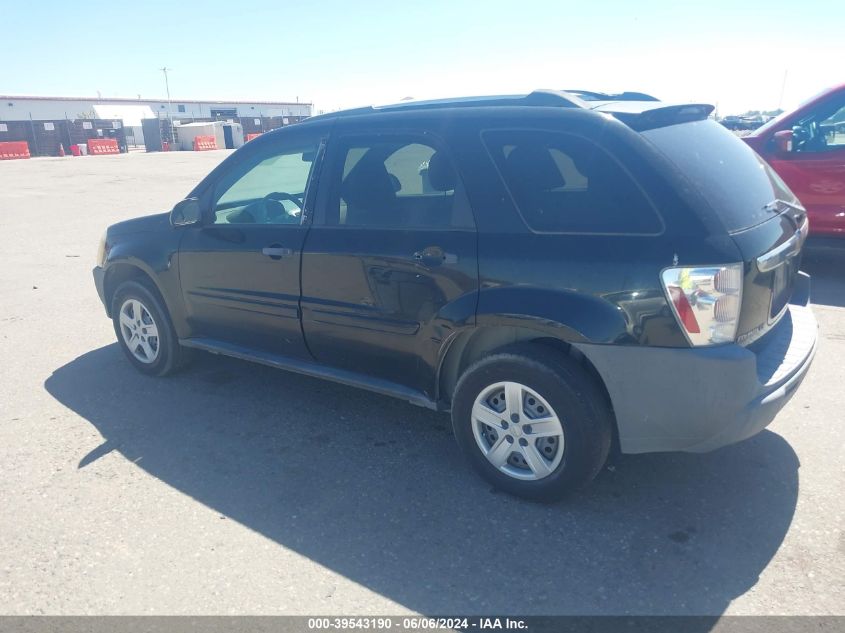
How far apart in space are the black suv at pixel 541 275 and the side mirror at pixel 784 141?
3.47 metres

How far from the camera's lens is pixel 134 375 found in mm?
4965

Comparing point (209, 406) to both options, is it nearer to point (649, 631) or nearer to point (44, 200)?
point (649, 631)

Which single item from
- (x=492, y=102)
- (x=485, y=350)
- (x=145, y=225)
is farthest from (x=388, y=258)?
(x=145, y=225)

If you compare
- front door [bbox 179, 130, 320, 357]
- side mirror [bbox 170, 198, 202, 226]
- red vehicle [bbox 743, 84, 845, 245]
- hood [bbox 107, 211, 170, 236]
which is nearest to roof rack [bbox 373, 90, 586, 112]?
front door [bbox 179, 130, 320, 357]

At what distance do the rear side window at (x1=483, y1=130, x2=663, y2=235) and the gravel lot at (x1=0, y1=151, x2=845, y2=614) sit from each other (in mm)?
1348

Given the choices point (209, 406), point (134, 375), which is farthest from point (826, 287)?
point (134, 375)

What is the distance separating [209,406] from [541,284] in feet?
8.41

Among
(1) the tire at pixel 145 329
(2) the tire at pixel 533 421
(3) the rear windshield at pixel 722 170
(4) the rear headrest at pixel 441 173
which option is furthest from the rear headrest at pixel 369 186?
(1) the tire at pixel 145 329

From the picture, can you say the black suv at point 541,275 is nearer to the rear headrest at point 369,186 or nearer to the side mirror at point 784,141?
the rear headrest at point 369,186

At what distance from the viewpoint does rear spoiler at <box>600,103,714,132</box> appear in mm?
2941

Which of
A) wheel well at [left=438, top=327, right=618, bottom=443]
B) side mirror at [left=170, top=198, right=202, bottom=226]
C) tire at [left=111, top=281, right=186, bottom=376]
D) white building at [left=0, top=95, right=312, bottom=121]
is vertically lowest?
tire at [left=111, top=281, right=186, bottom=376]

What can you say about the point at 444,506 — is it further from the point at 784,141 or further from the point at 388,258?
the point at 784,141

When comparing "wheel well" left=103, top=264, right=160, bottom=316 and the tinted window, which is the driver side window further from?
"wheel well" left=103, top=264, right=160, bottom=316

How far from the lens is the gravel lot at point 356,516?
8.48ft
